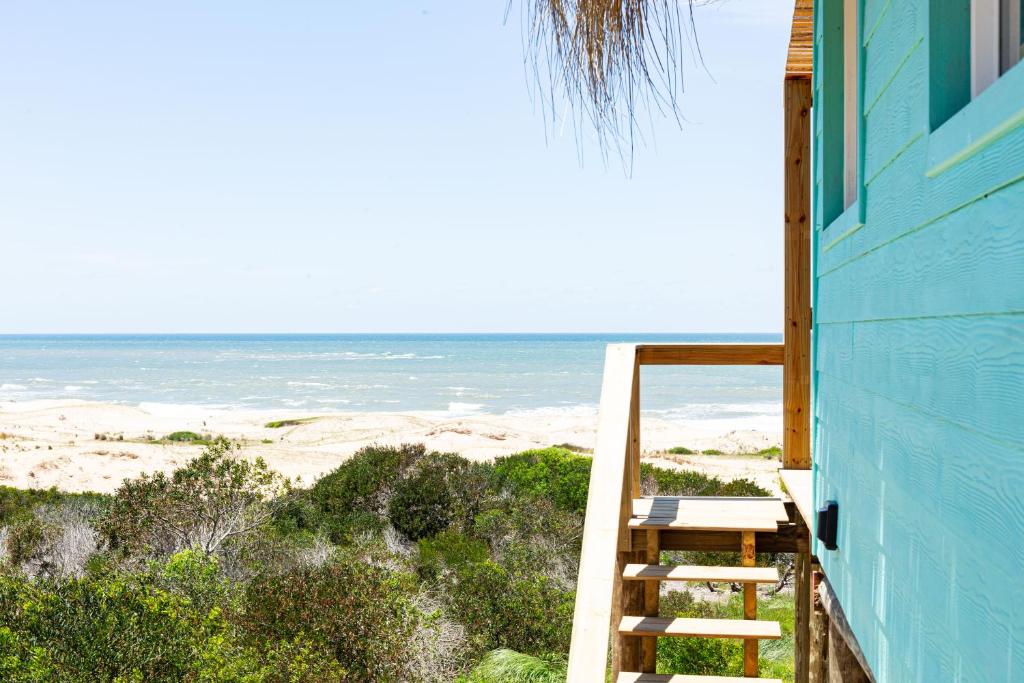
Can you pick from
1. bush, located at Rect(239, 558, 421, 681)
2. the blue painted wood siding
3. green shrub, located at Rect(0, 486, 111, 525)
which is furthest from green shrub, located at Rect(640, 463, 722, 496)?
the blue painted wood siding

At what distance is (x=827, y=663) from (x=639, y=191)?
57.0m

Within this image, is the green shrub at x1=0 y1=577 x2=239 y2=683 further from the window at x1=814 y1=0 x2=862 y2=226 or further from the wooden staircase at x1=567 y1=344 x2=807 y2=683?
the window at x1=814 y1=0 x2=862 y2=226

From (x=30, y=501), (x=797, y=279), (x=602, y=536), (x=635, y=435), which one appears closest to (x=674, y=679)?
(x=602, y=536)

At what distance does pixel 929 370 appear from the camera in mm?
1663

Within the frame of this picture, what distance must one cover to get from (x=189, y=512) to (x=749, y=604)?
5875mm

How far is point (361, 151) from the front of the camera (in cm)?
5881

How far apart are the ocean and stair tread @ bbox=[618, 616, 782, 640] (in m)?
31.0

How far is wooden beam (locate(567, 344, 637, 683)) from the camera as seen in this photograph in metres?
2.04

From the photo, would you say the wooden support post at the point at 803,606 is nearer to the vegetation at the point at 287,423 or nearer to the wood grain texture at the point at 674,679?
the wood grain texture at the point at 674,679

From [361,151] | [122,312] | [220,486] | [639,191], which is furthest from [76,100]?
[122,312]

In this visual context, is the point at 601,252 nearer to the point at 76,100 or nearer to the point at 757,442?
the point at 76,100

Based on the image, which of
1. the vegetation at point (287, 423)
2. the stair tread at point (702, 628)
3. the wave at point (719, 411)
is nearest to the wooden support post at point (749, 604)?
the stair tread at point (702, 628)

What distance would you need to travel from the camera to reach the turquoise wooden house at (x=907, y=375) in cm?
125

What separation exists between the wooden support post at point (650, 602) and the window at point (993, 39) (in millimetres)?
3366
